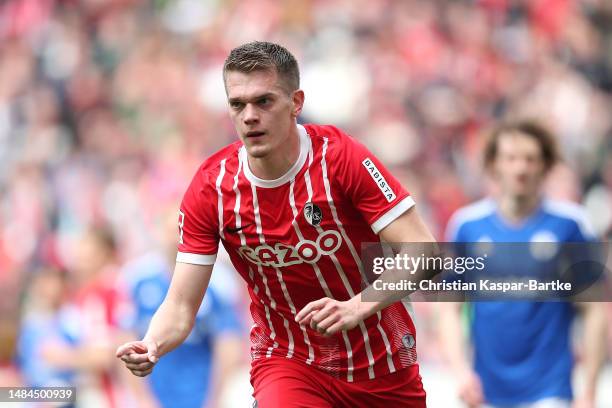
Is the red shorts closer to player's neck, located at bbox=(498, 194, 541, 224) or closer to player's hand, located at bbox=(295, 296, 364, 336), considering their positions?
player's hand, located at bbox=(295, 296, 364, 336)

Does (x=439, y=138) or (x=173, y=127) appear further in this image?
(x=173, y=127)

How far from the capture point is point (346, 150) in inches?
220

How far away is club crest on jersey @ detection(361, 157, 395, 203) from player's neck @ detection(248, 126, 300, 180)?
33cm

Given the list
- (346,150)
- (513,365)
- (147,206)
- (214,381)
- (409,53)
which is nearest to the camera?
(346,150)

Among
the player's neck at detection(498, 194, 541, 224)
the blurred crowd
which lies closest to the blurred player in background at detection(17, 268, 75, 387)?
the blurred crowd

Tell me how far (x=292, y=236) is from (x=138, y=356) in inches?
33.9

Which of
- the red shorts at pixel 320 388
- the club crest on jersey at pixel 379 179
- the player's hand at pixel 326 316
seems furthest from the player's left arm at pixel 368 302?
the red shorts at pixel 320 388

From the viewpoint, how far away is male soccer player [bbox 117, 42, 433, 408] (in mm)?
5531

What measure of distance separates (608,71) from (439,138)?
214cm

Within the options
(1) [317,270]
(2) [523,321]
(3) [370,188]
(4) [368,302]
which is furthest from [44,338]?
(4) [368,302]

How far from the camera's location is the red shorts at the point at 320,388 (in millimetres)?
5621

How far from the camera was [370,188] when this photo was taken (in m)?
5.52

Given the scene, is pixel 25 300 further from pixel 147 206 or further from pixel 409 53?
pixel 409 53

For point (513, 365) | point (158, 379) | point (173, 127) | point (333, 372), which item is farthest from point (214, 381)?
point (173, 127)
